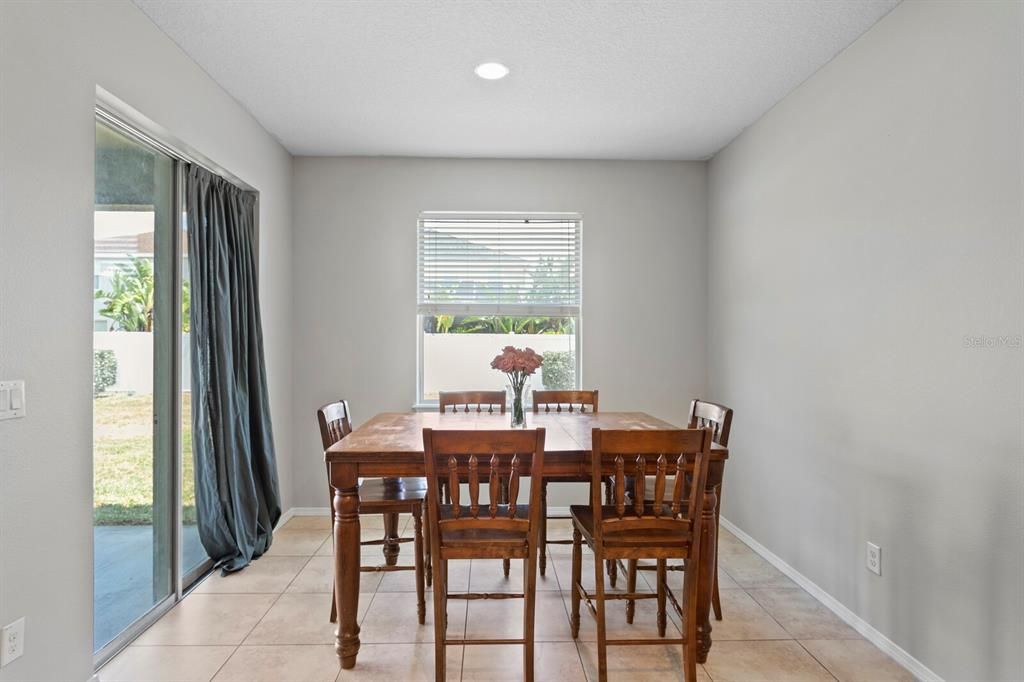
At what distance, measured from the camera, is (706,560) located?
2.41 meters

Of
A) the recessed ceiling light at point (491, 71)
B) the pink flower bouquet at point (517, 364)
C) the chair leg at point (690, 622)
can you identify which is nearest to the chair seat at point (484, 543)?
the chair leg at point (690, 622)

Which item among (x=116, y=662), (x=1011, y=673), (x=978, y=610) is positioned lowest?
(x=116, y=662)

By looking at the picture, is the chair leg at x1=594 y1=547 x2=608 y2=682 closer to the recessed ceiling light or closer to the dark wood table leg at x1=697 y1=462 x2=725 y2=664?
the dark wood table leg at x1=697 y1=462 x2=725 y2=664

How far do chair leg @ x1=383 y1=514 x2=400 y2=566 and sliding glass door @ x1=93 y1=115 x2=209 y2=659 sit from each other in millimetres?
982

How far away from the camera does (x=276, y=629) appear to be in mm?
2727

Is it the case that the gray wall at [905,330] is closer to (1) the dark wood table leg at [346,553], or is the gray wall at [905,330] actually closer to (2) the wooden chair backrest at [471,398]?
(2) the wooden chair backrest at [471,398]

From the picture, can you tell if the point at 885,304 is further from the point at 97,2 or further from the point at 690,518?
→ the point at 97,2

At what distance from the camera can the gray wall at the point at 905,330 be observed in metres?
2.04

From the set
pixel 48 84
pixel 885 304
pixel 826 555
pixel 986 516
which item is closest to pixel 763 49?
pixel 885 304

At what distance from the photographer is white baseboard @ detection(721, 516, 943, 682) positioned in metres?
2.36

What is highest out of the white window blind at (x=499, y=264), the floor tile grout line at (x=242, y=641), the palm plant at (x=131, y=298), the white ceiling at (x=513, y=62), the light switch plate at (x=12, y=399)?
the white ceiling at (x=513, y=62)

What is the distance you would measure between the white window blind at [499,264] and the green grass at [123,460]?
2169mm

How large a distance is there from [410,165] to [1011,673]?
419 cm

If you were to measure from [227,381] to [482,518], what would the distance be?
183 cm
